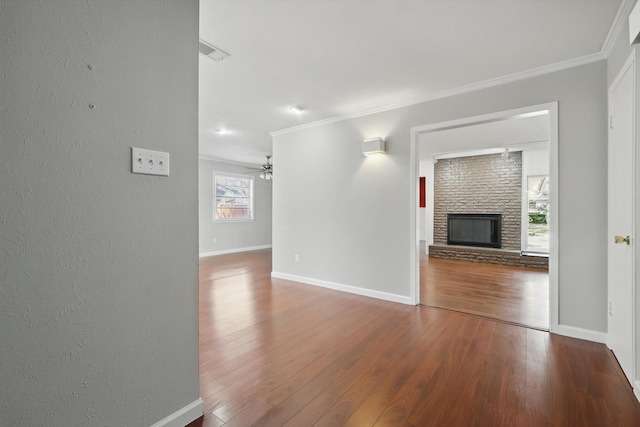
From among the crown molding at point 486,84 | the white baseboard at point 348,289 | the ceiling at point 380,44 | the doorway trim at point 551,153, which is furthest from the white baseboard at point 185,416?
the crown molding at point 486,84

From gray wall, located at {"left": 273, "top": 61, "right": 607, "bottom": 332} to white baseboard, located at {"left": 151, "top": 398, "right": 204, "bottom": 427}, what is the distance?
263cm

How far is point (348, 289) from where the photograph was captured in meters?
4.09

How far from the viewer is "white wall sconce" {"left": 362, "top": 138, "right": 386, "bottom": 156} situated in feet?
12.0

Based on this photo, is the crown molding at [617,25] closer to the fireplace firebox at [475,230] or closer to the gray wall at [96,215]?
the gray wall at [96,215]

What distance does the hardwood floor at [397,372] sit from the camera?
1625 millimetres

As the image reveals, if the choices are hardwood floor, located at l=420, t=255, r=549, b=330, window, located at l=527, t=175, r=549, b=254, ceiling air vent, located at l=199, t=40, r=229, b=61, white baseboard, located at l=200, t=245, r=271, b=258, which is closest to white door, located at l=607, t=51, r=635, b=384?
hardwood floor, located at l=420, t=255, r=549, b=330

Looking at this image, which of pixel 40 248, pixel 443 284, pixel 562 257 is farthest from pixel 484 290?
pixel 40 248

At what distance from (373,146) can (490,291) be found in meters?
2.65

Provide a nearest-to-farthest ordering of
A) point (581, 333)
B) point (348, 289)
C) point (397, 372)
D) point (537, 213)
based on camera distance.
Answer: point (397, 372), point (581, 333), point (348, 289), point (537, 213)

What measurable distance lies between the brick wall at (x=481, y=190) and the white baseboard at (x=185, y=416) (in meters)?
6.94

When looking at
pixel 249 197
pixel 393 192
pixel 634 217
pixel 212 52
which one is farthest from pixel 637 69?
pixel 249 197

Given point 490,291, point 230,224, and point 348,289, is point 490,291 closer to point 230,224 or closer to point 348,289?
point 348,289

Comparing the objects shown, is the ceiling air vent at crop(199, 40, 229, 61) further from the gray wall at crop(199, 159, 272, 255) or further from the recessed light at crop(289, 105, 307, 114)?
the gray wall at crop(199, 159, 272, 255)

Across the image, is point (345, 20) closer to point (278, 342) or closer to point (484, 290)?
point (278, 342)
